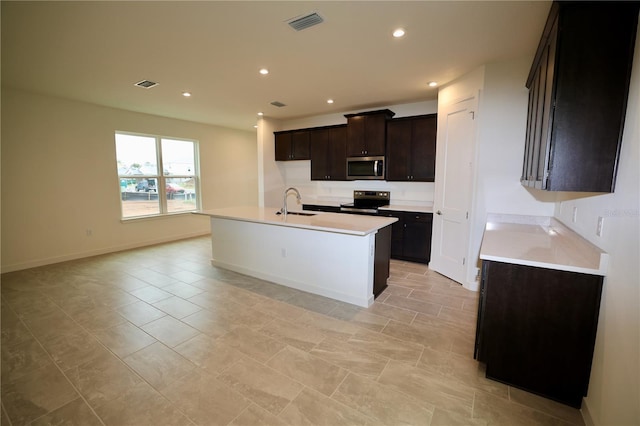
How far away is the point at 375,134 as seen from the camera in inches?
195

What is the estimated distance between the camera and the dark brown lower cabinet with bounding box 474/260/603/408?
1659mm

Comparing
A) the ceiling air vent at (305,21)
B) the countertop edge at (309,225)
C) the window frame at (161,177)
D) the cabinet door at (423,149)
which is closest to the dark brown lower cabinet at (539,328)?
the countertop edge at (309,225)

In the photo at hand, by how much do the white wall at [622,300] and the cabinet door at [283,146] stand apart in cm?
513

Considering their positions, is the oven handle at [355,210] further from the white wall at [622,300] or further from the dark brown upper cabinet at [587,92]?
the white wall at [622,300]

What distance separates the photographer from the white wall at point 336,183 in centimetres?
492

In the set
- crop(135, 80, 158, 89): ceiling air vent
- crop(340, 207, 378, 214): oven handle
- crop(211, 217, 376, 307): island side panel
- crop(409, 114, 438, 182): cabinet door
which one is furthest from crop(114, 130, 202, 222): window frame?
crop(409, 114, 438, 182): cabinet door

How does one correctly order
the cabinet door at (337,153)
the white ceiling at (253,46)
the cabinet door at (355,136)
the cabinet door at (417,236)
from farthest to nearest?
the cabinet door at (337,153)
the cabinet door at (355,136)
the cabinet door at (417,236)
the white ceiling at (253,46)

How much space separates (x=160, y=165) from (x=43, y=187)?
1.94m

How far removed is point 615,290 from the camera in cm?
144

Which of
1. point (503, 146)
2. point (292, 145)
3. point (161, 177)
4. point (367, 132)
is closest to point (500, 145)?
point (503, 146)

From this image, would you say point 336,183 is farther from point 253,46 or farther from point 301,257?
point 253,46

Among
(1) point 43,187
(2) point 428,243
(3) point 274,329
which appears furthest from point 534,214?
(1) point 43,187

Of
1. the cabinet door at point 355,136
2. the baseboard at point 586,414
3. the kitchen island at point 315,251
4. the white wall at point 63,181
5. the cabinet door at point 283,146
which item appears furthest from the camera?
the cabinet door at point 283,146

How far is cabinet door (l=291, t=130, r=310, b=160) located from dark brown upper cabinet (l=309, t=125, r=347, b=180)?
0.11 m
